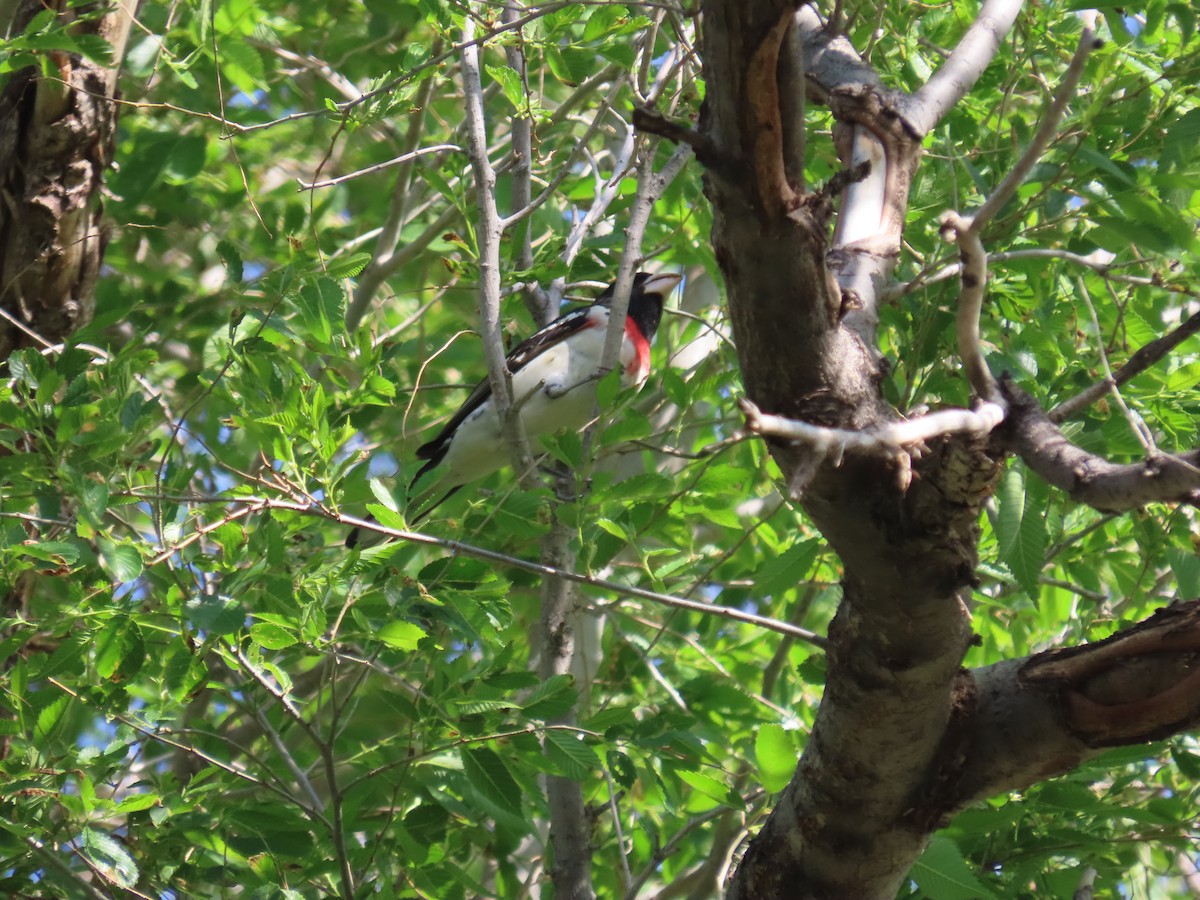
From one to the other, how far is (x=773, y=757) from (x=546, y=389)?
2203 millimetres

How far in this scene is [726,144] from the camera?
1566 mm

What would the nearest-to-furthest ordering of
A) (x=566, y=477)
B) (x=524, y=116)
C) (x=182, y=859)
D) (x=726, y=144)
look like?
(x=726, y=144) < (x=182, y=859) < (x=524, y=116) < (x=566, y=477)

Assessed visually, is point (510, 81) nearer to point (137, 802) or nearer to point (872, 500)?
point (872, 500)

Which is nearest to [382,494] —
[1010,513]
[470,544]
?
[470,544]

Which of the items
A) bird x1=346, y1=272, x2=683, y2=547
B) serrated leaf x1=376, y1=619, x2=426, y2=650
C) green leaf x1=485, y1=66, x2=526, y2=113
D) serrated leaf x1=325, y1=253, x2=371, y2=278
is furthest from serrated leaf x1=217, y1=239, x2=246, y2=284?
bird x1=346, y1=272, x2=683, y2=547

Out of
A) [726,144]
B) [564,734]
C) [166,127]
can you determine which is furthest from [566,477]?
[166,127]

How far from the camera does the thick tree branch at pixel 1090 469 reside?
1.34 metres

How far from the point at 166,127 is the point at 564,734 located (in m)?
3.39

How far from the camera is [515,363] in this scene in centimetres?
460

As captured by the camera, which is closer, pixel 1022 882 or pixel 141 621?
pixel 141 621

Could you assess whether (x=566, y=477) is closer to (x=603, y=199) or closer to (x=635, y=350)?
(x=603, y=199)

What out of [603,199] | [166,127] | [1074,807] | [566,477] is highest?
[166,127]

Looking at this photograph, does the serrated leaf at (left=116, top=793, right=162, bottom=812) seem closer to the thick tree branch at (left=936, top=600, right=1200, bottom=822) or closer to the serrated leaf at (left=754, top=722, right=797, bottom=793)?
the serrated leaf at (left=754, top=722, right=797, bottom=793)

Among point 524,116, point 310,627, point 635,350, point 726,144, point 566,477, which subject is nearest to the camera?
point 726,144
